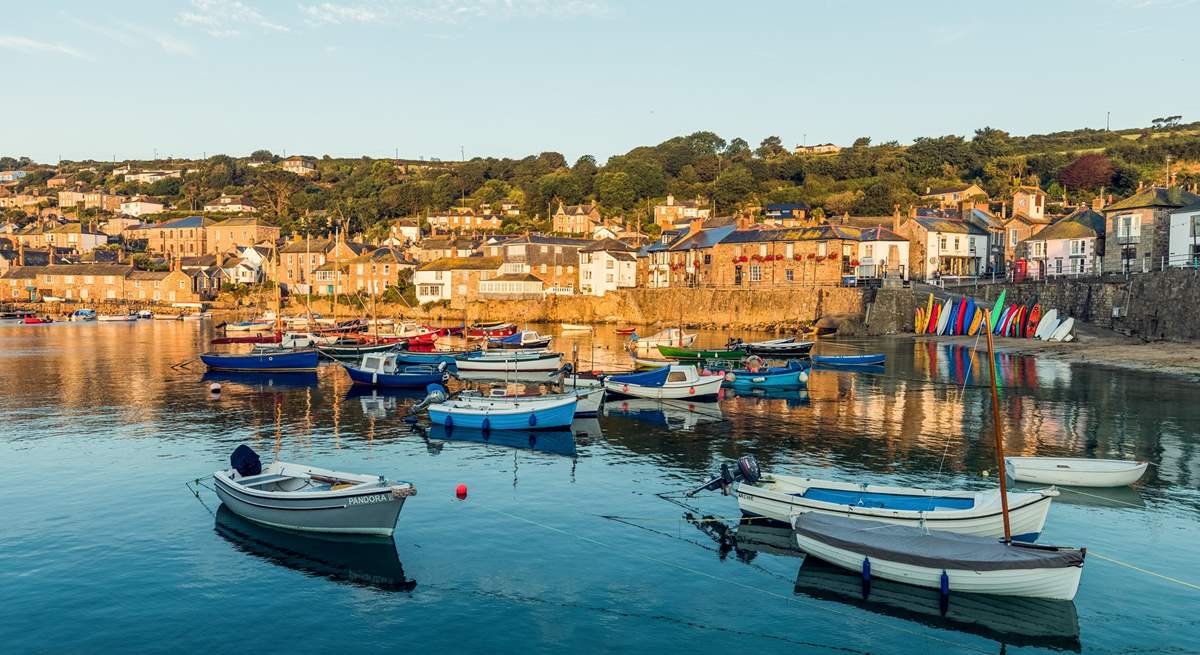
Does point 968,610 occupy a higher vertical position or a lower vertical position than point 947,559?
lower

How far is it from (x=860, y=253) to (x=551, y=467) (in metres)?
77.9

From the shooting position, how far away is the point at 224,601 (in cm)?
1973

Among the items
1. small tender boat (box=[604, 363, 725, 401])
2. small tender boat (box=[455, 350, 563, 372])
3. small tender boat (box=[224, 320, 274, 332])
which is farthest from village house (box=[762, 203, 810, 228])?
small tender boat (box=[604, 363, 725, 401])

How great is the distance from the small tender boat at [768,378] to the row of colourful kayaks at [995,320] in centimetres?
2155

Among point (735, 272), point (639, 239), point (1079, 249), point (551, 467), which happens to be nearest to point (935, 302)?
point (1079, 249)

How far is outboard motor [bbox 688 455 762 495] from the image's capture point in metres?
25.5

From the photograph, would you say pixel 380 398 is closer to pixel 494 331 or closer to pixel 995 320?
pixel 494 331

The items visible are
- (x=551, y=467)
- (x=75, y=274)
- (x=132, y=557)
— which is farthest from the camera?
(x=75, y=274)

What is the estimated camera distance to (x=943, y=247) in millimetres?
102188

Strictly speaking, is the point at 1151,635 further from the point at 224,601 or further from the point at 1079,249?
the point at 1079,249

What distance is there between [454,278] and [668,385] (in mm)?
85342

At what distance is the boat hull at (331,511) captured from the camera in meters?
23.1

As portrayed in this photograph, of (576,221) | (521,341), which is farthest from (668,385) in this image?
(576,221)

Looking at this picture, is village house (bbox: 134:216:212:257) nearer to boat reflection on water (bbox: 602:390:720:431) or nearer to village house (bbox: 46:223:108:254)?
village house (bbox: 46:223:108:254)
